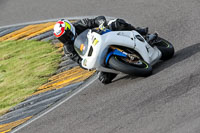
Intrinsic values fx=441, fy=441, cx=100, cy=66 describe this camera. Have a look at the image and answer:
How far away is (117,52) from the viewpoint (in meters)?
8.16

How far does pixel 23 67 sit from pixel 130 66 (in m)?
4.61

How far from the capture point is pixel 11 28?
46.6 feet

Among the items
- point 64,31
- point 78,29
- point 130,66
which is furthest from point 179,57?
point 64,31

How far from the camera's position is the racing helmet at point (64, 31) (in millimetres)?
8680

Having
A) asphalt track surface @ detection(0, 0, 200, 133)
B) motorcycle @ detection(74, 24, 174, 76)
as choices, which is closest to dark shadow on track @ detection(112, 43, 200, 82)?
asphalt track surface @ detection(0, 0, 200, 133)

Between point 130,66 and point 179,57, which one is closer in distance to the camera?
point 130,66

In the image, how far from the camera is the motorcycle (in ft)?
26.5

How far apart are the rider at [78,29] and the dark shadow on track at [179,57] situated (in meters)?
0.80

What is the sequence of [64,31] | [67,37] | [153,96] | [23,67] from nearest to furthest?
[153,96]
[64,31]
[67,37]
[23,67]

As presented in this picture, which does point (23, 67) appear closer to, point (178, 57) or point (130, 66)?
point (130, 66)

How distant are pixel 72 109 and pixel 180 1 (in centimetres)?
472

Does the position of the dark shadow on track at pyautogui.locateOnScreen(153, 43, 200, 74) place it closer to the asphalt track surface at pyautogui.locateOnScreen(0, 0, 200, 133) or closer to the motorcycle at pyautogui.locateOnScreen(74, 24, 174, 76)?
the asphalt track surface at pyautogui.locateOnScreen(0, 0, 200, 133)

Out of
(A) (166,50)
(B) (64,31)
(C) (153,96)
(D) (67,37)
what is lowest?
(C) (153,96)

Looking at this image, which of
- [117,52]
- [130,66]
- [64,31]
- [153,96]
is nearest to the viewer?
[153,96]
